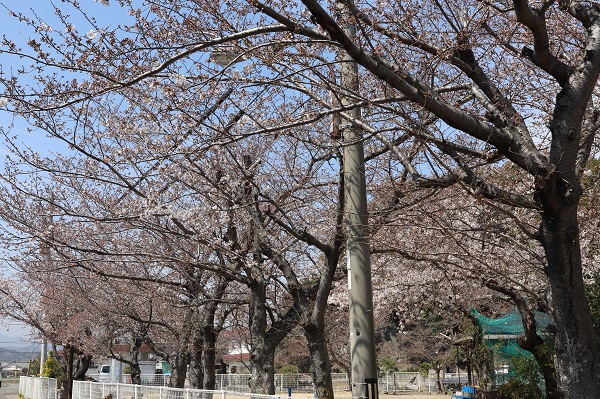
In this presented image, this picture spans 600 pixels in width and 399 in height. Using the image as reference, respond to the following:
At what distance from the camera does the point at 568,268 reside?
215 inches

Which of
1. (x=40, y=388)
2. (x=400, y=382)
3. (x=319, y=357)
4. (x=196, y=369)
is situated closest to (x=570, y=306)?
(x=319, y=357)

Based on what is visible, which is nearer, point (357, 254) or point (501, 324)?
point (357, 254)

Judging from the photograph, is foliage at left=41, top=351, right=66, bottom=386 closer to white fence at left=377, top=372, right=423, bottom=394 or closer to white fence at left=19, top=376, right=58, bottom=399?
white fence at left=19, top=376, right=58, bottom=399

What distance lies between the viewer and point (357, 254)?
620 cm

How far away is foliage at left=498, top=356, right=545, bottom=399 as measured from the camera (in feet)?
50.2

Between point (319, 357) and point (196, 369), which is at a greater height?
point (319, 357)

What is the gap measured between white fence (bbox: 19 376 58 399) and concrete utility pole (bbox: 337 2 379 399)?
74.9ft

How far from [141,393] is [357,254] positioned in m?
10.5

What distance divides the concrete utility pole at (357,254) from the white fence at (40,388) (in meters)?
22.8

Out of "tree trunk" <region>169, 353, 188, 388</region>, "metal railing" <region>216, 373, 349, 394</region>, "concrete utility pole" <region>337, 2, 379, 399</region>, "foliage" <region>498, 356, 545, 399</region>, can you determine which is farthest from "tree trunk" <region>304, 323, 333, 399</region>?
"metal railing" <region>216, 373, 349, 394</region>

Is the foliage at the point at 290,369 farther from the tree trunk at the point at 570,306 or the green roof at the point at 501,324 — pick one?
the tree trunk at the point at 570,306

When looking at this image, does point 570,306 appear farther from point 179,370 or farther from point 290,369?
point 290,369

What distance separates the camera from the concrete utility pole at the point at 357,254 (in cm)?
586

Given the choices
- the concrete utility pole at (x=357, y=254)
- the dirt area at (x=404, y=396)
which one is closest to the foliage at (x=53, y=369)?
the dirt area at (x=404, y=396)
